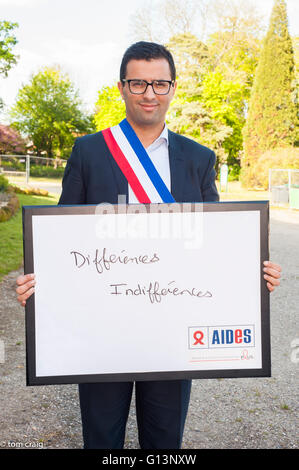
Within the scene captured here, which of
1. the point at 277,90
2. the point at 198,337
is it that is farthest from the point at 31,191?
the point at 277,90

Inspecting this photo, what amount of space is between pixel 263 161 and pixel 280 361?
24.3 metres

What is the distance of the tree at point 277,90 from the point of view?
2927cm

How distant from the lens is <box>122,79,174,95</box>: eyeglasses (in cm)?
181

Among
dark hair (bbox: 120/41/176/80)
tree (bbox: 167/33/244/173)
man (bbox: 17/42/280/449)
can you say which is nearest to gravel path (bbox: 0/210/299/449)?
man (bbox: 17/42/280/449)

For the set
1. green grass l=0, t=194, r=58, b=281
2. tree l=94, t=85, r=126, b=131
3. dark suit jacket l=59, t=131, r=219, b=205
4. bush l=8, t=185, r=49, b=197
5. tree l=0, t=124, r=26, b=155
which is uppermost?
tree l=94, t=85, r=126, b=131

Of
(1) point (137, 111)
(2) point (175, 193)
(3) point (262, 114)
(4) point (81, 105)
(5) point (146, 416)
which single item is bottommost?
(5) point (146, 416)

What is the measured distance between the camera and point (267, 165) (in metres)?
26.4

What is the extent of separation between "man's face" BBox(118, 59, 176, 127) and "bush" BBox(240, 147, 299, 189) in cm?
2389

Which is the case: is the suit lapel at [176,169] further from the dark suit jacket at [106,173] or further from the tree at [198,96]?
the tree at [198,96]

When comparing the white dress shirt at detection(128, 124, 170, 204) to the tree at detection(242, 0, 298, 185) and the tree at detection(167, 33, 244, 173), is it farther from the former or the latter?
the tree at detection(167, 33, 244, 173)

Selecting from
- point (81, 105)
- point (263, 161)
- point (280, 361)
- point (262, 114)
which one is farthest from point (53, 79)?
point (280, 361)

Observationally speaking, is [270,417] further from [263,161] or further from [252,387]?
[263,161]

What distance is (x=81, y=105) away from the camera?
4984 cm

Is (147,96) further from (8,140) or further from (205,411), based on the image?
(8,140)
